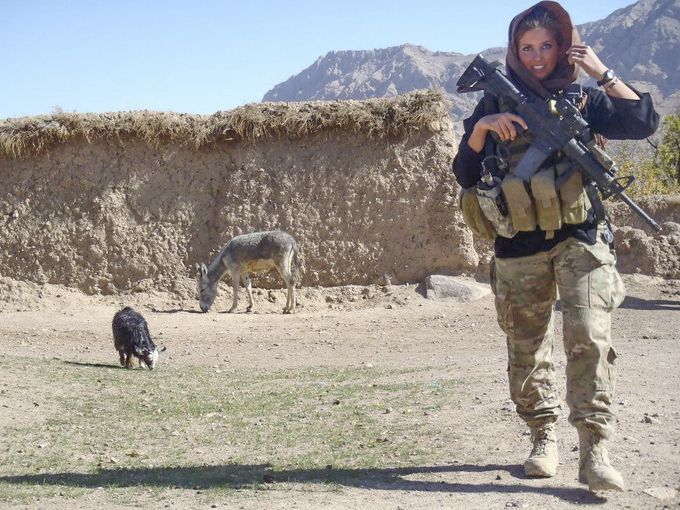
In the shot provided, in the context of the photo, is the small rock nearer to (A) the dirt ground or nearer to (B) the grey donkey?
(A) the dirt ground

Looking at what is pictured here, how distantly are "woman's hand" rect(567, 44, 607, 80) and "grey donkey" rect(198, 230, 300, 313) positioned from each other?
39.1ft

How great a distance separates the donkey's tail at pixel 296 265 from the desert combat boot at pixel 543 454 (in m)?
11.9

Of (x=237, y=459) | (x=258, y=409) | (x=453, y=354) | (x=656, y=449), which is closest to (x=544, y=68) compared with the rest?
(x=656, y=449)

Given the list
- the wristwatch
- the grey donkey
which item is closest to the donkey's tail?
the grey donkey

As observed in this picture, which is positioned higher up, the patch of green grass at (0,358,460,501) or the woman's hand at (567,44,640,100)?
the woman's hand at (567,44,640,100)

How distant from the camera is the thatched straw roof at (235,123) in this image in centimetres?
1756

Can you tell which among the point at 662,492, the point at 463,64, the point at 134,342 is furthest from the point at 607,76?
the point at 463,64

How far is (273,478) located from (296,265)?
1193cm

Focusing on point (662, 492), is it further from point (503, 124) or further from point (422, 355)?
point (422, 355)

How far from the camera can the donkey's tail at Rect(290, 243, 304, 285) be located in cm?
1692

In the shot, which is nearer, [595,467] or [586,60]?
[595,467]

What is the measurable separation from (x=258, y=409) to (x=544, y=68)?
404 cm

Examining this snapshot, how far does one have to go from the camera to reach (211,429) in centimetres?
701

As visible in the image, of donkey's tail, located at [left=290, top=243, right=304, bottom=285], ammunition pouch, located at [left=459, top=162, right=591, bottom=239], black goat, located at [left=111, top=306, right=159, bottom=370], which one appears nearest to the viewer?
ammunition pouch, located at [left=459, top=162, right=591, bottom=239]
